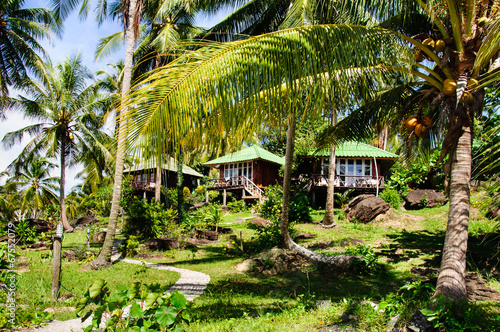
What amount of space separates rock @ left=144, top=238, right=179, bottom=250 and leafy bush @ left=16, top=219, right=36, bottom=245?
5.09 metres

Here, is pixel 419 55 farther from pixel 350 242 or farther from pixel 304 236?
pixel 304 236

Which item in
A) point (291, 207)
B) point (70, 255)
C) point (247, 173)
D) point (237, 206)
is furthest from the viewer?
point (247, 173)

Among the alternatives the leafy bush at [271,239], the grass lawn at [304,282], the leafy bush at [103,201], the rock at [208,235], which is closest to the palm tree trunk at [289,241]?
the grass lawn at [304,282]

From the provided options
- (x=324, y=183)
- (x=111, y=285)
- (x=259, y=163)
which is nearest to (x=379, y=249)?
(x=111, y=285)

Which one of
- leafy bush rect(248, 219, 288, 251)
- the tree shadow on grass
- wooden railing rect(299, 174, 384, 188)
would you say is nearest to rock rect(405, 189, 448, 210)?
wooden railing rect(299, 174, 384, 188)

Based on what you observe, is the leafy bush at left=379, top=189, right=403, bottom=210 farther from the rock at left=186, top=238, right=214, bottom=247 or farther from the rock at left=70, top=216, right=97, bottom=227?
the rock at left=70, top=216, right=97, bottom=227

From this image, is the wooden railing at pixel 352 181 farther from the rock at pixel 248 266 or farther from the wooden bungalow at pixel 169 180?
the rock at pixel 248 266

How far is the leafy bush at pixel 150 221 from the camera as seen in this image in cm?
1247

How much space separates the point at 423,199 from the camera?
663 inches

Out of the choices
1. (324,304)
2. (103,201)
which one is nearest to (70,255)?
(324,304)

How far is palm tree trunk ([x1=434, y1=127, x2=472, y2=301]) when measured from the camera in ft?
12.6

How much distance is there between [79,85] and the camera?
17.2 m

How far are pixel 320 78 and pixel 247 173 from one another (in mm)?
21878

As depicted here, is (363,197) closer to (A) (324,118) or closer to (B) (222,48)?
(A) (324,118)
